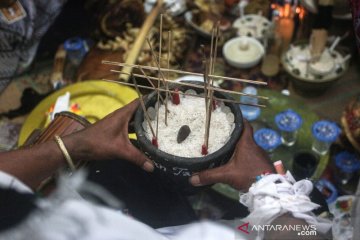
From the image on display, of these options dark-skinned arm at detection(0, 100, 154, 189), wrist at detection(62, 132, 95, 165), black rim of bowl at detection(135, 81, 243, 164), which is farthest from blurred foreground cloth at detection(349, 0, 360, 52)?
wrist at detection(62, 132, 95, 165)

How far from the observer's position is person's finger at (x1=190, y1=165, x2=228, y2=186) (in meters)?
1.21

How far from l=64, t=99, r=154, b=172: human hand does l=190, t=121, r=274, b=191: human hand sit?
229mm

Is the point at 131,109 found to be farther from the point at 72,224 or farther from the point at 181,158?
the point at 72,224

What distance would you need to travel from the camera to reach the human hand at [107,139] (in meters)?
1.31

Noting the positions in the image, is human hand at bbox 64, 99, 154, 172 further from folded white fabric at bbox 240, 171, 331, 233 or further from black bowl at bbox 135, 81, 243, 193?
folded white fabric at bbox 240, 171, 331, 233

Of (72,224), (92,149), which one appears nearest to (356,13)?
(92,149)

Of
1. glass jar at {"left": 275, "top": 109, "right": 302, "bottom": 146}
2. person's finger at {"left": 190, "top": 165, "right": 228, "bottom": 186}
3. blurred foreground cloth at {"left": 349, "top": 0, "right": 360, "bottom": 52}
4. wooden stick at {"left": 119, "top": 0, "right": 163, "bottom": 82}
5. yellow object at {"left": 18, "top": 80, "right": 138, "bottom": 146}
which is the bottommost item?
glass jar at {"left": 275, "top": 109, "right": 302, "bottom": 146}

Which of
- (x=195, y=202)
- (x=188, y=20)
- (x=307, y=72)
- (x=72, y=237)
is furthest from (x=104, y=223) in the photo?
(x=188, y=20)

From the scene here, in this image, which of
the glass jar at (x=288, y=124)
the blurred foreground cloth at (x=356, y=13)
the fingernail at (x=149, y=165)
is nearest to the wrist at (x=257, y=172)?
the fingernail at (x=149, y=165)

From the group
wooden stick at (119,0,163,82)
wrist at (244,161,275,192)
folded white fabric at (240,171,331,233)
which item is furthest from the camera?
wooden stick at (119,0,163,82)

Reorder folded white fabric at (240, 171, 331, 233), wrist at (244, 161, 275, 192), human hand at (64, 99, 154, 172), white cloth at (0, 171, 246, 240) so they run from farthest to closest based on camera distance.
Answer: human hand at (64, 99, 154, 172), wrist at (244, 161, 275, 192), folded white fabric at (240, 171, 331, 233), white cloth at (0, 171, 246, 240)

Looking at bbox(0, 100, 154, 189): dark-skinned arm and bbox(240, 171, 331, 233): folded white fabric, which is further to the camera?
bbox(0, 100, 154, 189): dark-skinned arm

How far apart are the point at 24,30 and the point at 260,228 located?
2198mm

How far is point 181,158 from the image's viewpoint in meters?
1.19
